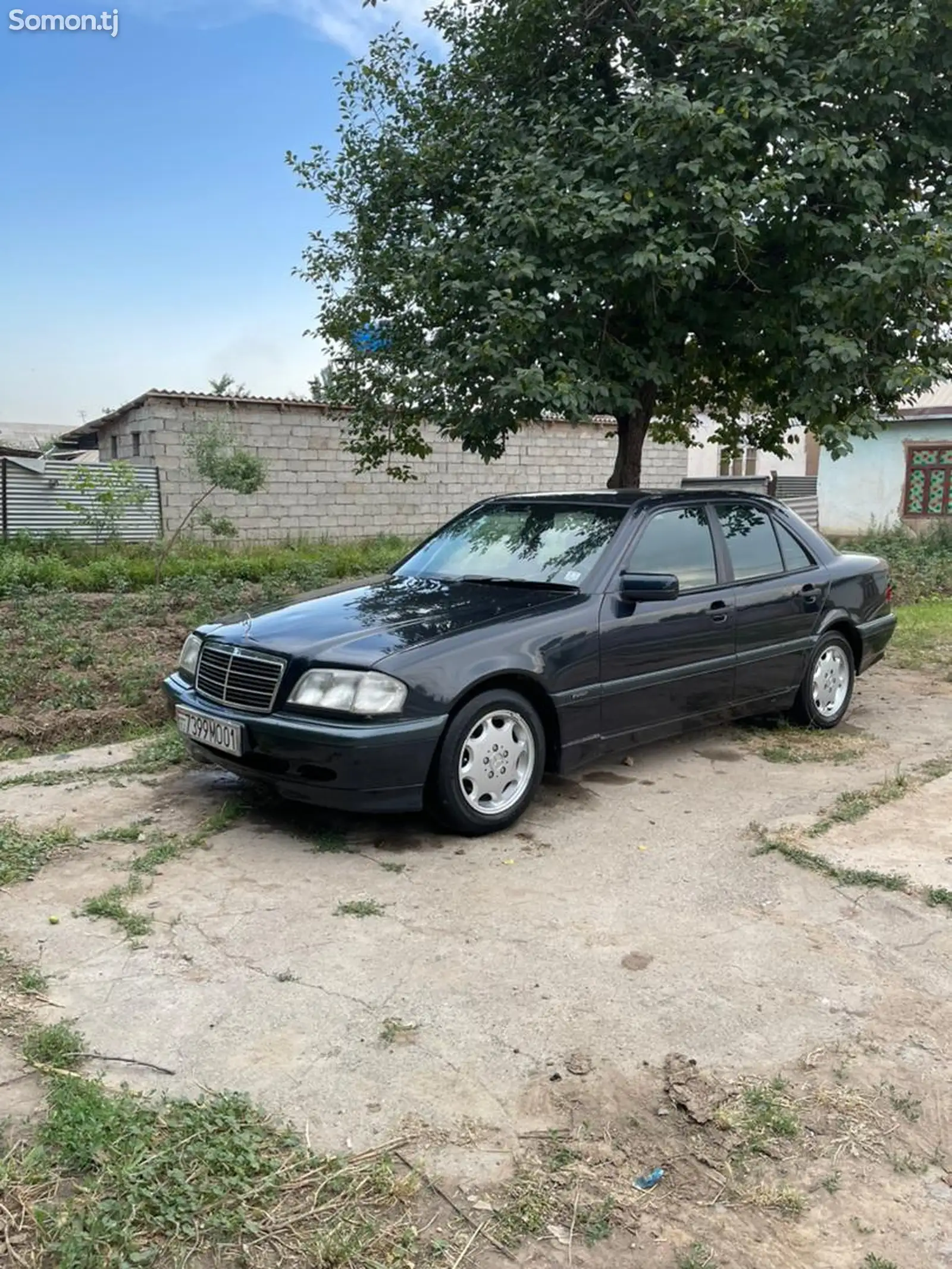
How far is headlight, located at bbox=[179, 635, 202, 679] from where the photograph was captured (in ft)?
16.8

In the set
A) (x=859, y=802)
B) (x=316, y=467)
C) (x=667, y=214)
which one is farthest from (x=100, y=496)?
(x=859, y=802)

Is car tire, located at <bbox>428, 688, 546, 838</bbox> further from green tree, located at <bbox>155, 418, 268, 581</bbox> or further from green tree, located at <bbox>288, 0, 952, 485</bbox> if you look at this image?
green tree, located at <bbox>155, 418, 268, 581</bbox>

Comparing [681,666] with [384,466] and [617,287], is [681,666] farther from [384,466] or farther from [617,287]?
[384,466]

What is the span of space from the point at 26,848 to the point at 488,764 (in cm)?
205

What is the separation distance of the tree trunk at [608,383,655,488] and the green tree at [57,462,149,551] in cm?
780

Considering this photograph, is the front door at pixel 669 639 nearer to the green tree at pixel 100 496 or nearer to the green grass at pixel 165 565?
the green grass at pixel 165 565

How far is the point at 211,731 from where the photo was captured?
466 cm

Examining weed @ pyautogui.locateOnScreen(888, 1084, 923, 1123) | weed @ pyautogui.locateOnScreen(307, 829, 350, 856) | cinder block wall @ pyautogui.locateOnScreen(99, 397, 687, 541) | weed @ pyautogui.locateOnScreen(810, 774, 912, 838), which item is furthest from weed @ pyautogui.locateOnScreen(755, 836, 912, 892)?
cinder block wall @ pyautogui.locateOnScreen(99, 397, 687, 541)

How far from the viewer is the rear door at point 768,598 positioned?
600cm

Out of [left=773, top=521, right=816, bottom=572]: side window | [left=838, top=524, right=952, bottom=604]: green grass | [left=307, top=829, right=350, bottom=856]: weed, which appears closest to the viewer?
[left=307, top=829, right=350, bottom=856]: weed

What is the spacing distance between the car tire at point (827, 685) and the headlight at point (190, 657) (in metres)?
3.78

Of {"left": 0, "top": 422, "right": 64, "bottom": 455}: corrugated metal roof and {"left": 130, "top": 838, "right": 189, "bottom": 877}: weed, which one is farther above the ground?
{"left": 0, "top": 422, "right": 64, "bottom": 455}: corrugated metal roof

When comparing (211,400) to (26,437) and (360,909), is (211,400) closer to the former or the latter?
(360,909)

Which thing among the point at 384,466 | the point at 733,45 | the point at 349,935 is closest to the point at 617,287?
the point at 733,45
